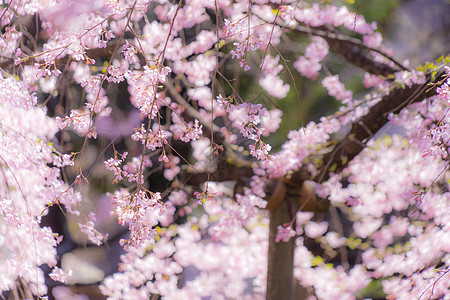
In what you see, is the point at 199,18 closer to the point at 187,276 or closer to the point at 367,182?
the point at 367,182

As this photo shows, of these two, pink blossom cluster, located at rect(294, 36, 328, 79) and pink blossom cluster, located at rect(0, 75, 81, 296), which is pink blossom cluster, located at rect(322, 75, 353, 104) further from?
pink blossom cluster, located at rect(0, 75, 81, 296)

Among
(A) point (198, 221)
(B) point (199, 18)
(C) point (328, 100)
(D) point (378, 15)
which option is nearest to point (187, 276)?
(A) point (198, 221)

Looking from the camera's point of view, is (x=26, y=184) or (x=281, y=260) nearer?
(x=281, y=260)

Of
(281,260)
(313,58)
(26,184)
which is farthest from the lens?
(313,58)

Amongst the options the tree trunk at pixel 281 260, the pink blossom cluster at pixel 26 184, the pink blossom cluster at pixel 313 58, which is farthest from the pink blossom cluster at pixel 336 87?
the pink blossom cluster at pixel 26 184

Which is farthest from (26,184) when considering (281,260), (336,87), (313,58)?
(336,87)

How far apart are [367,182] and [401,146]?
1.38ft

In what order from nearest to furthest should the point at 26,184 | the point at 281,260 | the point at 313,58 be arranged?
the point at 281,260 → the point at 26,184 → the point at 313,58

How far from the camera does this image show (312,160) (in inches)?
123

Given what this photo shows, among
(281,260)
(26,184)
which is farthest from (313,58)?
→ (26,184)

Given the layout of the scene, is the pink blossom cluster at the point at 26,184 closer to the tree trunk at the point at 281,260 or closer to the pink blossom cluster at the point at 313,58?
the tree trunk at the point at 281,260

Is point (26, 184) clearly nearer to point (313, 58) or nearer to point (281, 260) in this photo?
point (281, 260)

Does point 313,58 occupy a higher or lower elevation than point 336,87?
higher

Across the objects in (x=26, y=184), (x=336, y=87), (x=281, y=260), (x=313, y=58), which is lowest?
(x=281, y=260)
